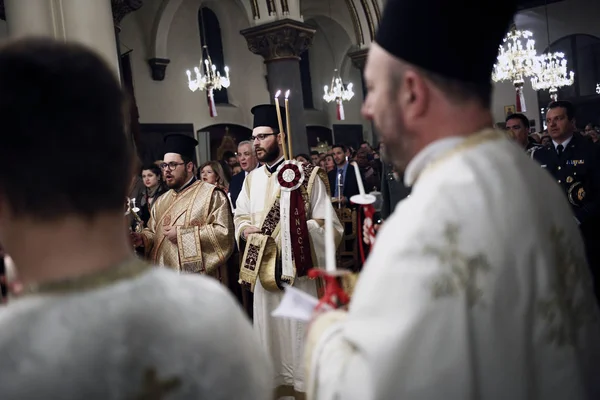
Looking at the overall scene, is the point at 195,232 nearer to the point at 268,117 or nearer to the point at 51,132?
the point at 268,117

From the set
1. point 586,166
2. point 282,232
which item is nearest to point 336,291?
point 282,232

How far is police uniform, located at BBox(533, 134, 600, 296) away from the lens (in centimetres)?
454

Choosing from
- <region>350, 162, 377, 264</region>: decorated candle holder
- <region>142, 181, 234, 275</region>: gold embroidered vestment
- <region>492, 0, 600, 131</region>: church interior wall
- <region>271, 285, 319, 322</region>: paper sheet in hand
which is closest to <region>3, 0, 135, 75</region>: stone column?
<region>142, 181, 234, 275</region>: gold embroidered vestment

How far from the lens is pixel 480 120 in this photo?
1505 mm

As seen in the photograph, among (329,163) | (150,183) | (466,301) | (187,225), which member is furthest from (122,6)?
(466,301)

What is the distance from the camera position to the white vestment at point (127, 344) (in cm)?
86

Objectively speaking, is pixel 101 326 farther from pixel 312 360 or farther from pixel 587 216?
pixel 587 216

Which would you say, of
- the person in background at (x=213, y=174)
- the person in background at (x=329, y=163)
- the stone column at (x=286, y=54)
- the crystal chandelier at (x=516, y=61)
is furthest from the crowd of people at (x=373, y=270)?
the crystal chandelier at (x=516, y=61)

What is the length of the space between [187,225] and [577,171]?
3.13 m

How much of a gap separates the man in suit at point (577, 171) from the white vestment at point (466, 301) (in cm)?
312

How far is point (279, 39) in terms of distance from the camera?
11.5 m

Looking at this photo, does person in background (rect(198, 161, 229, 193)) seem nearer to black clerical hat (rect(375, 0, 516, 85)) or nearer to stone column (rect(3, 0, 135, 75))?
stone column (rect(3, 0, 135, 75))

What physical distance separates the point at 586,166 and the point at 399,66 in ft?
12.7

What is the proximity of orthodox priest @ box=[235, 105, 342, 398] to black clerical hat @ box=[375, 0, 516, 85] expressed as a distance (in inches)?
115
